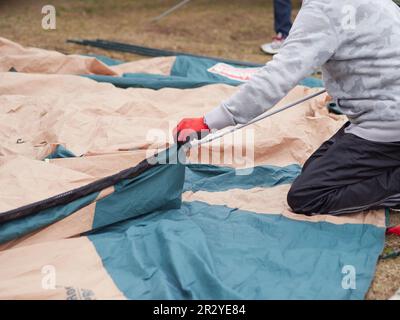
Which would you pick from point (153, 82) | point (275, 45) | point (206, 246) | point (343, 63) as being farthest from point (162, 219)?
point (275, 45)

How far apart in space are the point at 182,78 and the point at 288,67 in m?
→ 1.55

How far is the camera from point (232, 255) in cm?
208

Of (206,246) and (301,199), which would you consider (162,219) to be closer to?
(206,246)

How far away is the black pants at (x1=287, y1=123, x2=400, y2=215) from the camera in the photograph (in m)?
2.33

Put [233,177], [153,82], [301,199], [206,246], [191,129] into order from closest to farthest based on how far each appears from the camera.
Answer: [206,246]
[191,129]
[301,199]
[233,177]
[153,82]

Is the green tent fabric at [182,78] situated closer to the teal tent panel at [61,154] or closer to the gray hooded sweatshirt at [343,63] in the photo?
the teal tent panel at [61,154]

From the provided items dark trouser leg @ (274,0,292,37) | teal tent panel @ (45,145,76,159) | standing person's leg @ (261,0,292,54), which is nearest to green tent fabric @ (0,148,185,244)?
teal tent panel @ (45,145,76,159)

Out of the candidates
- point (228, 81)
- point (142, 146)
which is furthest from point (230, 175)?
point (228, 81)

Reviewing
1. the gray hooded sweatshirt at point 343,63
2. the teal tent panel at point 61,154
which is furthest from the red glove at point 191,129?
the teal tent panel at point 61,154

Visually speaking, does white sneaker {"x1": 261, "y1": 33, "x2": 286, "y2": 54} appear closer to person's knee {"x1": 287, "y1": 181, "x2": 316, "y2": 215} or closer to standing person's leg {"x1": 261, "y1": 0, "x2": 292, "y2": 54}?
standing person's leg {"x1": 261, "y1": 0, "x2": 292, "y2": 54}

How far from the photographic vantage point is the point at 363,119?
2.30 m
